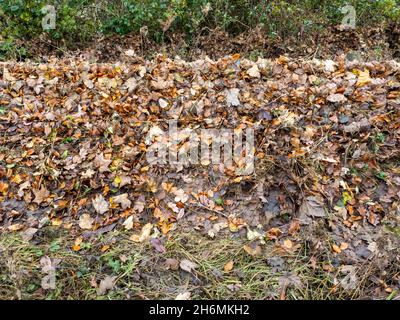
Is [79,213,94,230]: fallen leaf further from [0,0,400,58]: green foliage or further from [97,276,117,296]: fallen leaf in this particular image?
[0,0,400,58]: green foliage

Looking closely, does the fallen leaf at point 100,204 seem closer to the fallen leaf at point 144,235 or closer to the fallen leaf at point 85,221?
the fallen leaf at point 85,221

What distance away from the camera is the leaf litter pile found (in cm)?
262

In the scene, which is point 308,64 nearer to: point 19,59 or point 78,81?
point 78,81

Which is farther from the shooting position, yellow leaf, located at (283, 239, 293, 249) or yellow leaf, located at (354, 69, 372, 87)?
yellow leaf, located at (354, 69, 372, 87)

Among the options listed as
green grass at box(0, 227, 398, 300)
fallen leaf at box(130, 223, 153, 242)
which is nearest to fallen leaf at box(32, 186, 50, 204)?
green grass at box(0, 227, 398, 300)

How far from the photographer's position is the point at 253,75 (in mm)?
3486

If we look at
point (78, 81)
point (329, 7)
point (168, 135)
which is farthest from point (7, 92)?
point (329, 7)

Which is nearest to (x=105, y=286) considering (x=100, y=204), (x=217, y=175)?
(x=100, y=204)

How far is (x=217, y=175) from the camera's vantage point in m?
3.07

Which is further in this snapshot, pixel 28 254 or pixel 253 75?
pixel 253 75

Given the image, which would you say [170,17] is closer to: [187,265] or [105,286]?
[187,265]

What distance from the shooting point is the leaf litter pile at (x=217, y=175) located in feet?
8.61
